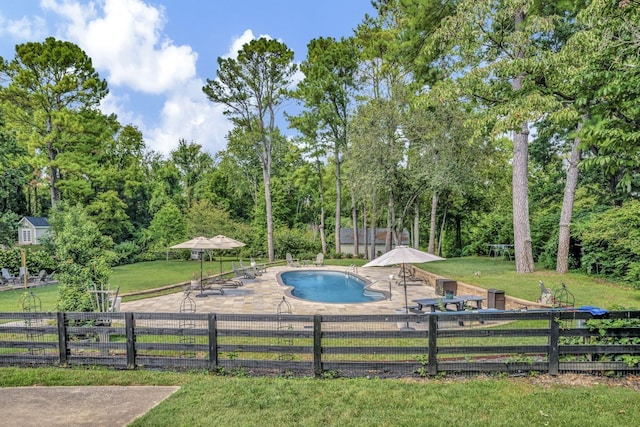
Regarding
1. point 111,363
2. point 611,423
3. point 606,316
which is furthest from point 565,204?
point 111,363

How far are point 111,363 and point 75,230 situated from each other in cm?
322

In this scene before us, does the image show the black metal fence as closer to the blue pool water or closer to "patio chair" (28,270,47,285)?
the blue pool water

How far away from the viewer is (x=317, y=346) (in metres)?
5.11

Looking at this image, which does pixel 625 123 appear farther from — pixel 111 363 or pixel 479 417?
pixel 111 363

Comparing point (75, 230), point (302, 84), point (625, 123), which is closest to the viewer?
point (625, 123)

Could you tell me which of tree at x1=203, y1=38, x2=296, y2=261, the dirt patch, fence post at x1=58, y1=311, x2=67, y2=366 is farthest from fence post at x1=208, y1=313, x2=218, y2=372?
Result: tree at x1=203, y1=38, x2=296, y2=261

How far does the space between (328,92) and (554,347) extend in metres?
22.0

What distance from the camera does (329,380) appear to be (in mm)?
4906

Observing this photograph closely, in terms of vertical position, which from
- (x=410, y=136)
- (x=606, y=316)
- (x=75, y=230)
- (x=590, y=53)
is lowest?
(x=606, y=316)

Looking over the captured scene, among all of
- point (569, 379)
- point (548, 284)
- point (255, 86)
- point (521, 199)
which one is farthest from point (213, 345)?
point (255, 86)

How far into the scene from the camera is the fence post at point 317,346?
5.08m

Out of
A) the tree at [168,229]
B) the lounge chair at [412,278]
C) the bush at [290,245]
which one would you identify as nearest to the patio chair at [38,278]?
the tree at [168,229]

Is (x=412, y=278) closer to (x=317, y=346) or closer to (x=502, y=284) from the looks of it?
(x=502, y=284)

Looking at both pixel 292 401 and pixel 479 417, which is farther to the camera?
pixel 292 401
